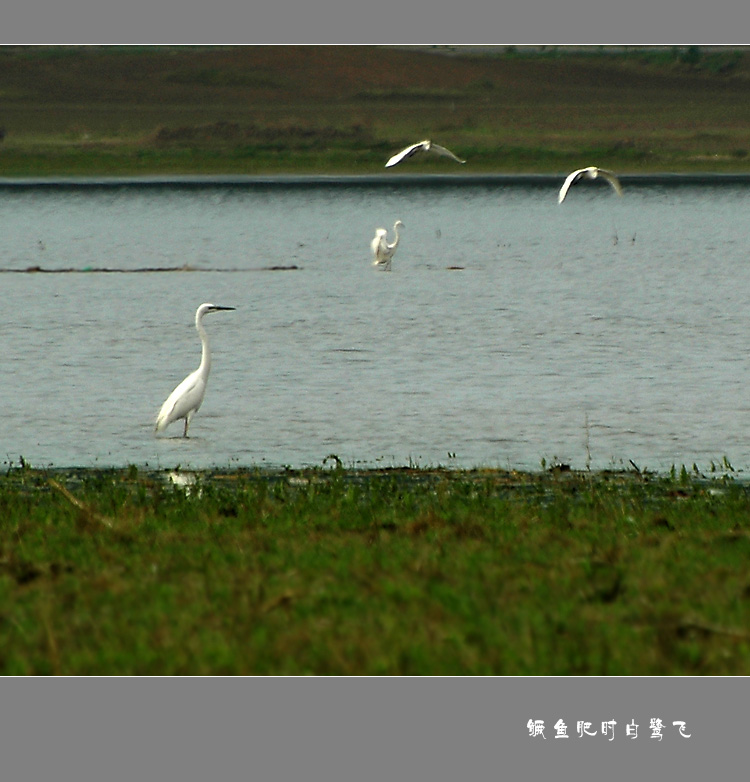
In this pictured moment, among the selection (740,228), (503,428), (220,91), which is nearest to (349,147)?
(220,91)

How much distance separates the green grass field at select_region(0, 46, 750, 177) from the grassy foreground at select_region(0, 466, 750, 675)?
88.1 m

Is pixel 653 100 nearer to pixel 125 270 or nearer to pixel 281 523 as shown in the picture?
pixel 125 270

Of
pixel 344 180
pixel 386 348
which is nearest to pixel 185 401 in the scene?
pixel 386 348

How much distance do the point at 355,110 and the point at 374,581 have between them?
12252 centimetres

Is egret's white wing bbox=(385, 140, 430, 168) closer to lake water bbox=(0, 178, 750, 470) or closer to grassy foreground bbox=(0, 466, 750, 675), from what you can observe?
lake water bbox=(0, 178, 750, 470)

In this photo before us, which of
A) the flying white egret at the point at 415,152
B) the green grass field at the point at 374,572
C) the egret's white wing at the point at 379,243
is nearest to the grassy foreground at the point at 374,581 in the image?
the green grass field at the point at 374,572

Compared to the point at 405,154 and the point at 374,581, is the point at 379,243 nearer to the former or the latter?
the point at 405,154

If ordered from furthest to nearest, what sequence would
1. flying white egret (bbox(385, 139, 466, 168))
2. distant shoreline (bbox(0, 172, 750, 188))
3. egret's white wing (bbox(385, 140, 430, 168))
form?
distant shoreline (bbox(0, 172, 750, 188))
flying white egret (bbox(385, 139, 466, 168))
egret's white wing (bbox(385, 140, 430, 168))

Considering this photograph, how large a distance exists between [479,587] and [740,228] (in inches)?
2215

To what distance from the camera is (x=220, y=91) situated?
441 ft

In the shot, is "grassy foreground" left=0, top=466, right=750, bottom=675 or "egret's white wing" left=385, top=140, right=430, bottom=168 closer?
"grassy foreground" left=0, top=466, right=750, bottom=675

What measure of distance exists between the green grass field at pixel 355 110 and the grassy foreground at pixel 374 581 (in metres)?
88.1

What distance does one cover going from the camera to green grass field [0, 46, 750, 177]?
107 metres

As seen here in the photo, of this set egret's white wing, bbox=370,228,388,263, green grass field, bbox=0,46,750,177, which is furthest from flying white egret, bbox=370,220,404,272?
green grass field, bbox=0,46,750,177
